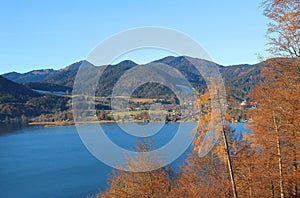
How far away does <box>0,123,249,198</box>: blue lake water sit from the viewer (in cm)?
2467

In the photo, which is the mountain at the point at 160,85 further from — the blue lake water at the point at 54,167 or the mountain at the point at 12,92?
the mountain at the point at 12,92

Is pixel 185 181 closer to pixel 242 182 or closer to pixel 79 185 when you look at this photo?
pixel 242 182

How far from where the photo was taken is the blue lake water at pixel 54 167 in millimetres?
24672

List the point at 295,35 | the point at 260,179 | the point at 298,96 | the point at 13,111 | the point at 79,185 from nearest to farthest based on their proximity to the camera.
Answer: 1. the point at 295,35
2. the point at 298,96
3. the point at 260,179
4. the point at 79,185
5. the point at 13,111

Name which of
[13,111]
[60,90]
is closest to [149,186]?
[13,111]

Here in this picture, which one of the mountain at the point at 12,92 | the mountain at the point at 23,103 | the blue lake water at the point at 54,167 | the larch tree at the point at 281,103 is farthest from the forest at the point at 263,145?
the mountain at the point at 12,92

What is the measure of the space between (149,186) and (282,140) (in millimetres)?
5202

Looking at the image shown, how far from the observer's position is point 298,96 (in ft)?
15.8

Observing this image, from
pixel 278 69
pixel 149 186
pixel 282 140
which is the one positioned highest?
pixel 278 69

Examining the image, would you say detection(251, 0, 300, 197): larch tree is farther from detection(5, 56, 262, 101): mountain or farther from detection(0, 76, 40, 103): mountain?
detection(0, 76, 40, 103): mountain

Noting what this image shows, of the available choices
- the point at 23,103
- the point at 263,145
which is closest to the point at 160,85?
the point at 263,145

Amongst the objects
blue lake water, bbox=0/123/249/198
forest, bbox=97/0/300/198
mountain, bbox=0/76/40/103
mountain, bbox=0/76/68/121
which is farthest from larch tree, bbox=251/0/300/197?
mountain, bbox=0/76/40/103

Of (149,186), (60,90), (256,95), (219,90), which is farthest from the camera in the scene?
(60,90)

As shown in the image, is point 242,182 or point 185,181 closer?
point 242,182
